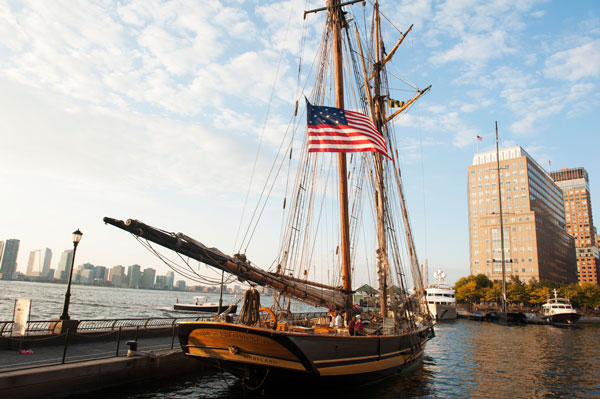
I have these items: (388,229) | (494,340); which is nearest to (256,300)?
(388,229)

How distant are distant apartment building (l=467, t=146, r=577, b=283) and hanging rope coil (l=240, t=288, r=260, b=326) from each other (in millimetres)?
125551

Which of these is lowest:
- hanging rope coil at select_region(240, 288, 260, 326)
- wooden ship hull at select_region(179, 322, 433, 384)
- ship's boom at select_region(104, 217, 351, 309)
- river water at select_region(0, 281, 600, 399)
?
river water at select_region(0, 281, 600, 399)

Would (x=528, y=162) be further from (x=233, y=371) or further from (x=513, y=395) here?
(x=233, y=371)

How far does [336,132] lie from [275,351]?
1054 cm

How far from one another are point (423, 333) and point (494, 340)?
68.1 ft

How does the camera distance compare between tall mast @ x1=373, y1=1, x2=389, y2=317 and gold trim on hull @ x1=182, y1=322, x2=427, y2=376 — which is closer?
gold trim on hull @ x1=182, y1=322, x2=427, y2=376

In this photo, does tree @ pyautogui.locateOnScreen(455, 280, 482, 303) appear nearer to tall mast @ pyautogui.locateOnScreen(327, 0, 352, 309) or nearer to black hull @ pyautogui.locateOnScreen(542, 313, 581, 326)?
black hull @ pyautogui.locateOnScreen(542, 313, 581, 326)

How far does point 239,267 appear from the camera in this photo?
14.7 meters

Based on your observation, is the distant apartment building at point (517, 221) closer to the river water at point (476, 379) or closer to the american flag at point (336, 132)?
the river water at point (476, 379)

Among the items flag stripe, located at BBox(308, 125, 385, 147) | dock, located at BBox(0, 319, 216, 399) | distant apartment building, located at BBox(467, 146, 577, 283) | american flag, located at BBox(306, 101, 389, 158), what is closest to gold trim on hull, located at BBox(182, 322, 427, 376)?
dock, located at BBox(0, 319, 216, 399)

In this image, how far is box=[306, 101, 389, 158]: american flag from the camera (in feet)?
59.0

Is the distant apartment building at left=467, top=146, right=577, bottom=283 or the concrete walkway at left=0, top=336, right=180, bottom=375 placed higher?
the distant apartment building at left=467, top=146, right=577, bottom=283

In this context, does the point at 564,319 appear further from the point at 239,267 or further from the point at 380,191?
the point at 239,267

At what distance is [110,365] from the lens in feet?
43.0
